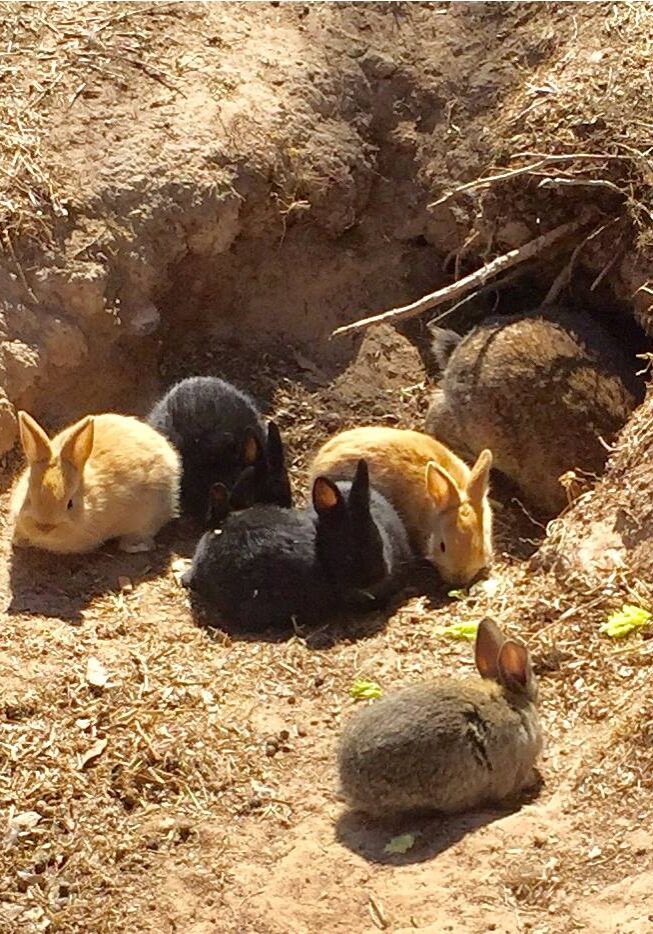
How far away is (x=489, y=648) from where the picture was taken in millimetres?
5996

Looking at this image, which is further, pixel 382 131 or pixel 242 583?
pixel 382 131

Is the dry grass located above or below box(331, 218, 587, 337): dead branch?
above

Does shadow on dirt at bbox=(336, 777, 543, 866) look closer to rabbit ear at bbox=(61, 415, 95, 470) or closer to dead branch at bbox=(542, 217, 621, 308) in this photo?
rabbit ear at bbox=(61, 415, 95, 470)

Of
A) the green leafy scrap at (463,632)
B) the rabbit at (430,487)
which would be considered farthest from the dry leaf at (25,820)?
the rabbit at (430,487)

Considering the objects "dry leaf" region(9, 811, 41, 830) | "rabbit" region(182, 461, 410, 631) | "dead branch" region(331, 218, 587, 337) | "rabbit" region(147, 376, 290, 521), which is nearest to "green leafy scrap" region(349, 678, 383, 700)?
"rabbit" region(182, 461, 410, 631)

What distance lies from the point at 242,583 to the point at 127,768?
1492mm

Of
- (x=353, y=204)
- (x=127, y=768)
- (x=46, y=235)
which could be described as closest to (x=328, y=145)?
(x=353, y=204)

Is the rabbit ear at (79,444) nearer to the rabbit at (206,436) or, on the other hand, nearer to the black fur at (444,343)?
the rabbit at (206,436)

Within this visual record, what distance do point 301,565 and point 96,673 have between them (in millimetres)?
1238

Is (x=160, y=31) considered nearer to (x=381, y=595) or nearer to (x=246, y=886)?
(x=381, y=595)

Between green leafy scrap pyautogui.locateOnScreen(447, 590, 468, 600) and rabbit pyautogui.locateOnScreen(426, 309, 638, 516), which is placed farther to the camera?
rabbit pyautogui.locateOnScreen(426, 309, 638, 516)

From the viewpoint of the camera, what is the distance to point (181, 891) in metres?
5.42

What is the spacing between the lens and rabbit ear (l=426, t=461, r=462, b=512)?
761 centimetres

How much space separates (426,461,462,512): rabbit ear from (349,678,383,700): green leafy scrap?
4.20 ft
